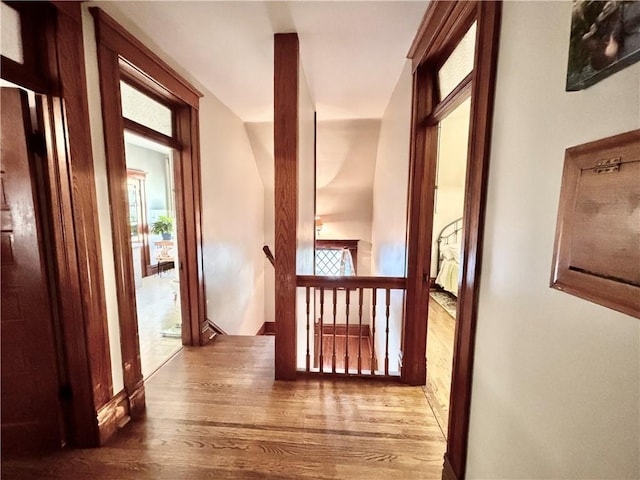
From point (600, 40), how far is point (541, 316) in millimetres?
636

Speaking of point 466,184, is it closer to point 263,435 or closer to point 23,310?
point 263,435

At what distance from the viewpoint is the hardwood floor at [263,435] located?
4.52ft

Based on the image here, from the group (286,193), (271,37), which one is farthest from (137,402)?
(271,37)

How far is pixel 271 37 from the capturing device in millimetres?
1776

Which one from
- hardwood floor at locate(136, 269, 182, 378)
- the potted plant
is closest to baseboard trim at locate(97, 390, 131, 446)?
hardwood floor at locate(136, 269, 182, 378)

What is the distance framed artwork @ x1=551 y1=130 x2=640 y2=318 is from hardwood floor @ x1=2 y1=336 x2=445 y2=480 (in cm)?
137

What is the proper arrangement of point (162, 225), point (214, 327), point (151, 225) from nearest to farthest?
1. point (214, 327)
2. point (162, 225)
3. point (151, 225)

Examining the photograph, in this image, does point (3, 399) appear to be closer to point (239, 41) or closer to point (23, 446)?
point (23, 446)

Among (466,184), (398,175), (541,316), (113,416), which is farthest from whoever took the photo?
(398,175)

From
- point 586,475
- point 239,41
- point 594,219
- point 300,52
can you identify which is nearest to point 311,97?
point 300,52

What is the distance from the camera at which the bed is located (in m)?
4.44

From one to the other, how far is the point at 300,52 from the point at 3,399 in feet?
8.98

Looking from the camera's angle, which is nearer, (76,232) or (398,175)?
(76,232)

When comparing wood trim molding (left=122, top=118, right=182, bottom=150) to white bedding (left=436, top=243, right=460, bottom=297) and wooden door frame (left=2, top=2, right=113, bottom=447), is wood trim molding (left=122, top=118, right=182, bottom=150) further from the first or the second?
white bedding (left=436, top=243, right=460, bottom=297)
